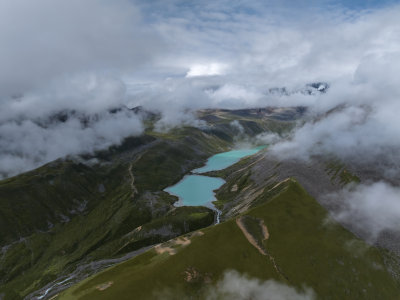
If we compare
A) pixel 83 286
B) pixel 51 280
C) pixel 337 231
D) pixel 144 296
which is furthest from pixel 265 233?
pixel 51 280

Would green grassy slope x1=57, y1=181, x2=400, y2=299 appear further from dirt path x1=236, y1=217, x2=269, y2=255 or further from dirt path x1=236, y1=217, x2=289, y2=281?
dirt path x1=236, y1=217, x2=269, y2=255

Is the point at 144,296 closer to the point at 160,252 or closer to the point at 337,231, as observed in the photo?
the point at 160,252

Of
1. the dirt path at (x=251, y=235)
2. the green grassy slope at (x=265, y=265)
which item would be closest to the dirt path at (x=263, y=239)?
the dirt path at (x=251, y=235)

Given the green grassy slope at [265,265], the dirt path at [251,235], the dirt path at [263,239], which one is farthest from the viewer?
the dirt path at [251,235]

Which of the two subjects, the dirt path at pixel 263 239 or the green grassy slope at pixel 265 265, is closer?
the green grassy slope at pixel 265 265

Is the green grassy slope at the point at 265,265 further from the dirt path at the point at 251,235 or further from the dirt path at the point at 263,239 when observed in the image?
the dirt path at the point at 251,235

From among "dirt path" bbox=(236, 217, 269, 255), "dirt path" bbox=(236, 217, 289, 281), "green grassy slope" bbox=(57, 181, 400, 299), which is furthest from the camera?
"dirt path" bbox=(236, 217, 269, 255)

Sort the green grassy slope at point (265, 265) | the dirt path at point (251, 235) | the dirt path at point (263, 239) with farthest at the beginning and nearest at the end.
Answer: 1. the dirt path at point (251, 235)
2. the dirt path at point (263, 239)
3. the green grassy slope at point (265, 265)

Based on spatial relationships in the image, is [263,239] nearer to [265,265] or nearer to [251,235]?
[251,235]

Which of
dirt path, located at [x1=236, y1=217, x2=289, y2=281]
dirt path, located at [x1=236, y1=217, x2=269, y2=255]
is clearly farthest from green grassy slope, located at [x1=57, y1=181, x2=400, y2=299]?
dirt path, located at [x1=236, y1=217, x2=269, y2=255]
